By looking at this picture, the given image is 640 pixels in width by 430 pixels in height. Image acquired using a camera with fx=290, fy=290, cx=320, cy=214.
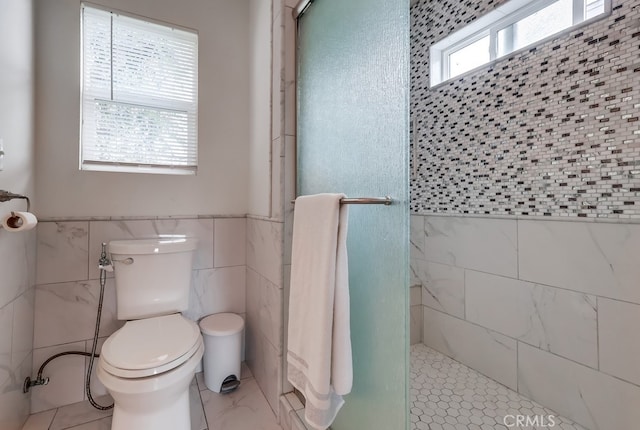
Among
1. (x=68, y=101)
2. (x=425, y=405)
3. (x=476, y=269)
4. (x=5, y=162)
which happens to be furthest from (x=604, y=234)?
(x=68, y=101)

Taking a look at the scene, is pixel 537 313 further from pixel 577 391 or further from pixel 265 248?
pixel 265 248

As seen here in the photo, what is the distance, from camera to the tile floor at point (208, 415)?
4.60 feet

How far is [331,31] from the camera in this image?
118 cm

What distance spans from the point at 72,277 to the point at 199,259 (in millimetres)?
635

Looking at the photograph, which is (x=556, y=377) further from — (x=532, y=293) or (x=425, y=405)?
(x=425, y=405)

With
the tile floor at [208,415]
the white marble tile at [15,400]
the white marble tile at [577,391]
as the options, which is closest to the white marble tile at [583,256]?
the white marble tile at [577,391]

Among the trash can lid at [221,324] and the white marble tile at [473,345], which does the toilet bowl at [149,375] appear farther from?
the white marble tile at [473,345]

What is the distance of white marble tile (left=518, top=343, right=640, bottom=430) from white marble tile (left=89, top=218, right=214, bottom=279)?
6.42 ft

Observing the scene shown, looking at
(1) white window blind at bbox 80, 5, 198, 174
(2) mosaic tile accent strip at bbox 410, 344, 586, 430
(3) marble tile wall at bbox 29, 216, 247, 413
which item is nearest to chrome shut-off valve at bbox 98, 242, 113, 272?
(3) marble tile wall at bbox 29, 216, 247, 413

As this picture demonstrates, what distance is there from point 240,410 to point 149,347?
65 centimetres

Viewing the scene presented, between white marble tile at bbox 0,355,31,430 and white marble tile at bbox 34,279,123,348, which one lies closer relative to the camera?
white marble tile at bbox 0,355,31,430

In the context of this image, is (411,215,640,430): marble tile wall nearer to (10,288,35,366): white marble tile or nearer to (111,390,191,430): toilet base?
(111,390,191,430): toilet base

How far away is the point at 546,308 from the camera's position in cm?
153

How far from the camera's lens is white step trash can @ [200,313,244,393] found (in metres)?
1.64
